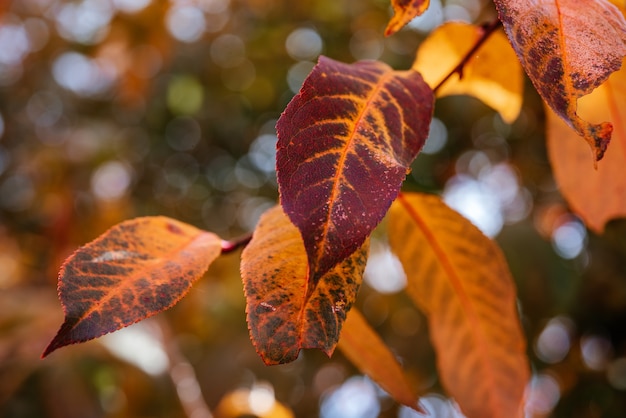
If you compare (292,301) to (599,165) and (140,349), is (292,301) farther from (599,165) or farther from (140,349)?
(140,349)

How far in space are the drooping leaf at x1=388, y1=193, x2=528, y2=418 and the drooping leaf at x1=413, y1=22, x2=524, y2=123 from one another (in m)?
0.14

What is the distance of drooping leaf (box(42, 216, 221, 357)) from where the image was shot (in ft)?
1.22

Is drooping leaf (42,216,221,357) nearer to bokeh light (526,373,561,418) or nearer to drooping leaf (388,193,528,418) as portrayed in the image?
drooping leaf (388,193,528,418)

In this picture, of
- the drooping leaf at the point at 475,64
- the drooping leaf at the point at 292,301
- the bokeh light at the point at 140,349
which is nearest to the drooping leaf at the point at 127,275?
the drooping leaf at the point at 292,301

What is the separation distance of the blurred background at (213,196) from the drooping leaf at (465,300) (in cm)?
26

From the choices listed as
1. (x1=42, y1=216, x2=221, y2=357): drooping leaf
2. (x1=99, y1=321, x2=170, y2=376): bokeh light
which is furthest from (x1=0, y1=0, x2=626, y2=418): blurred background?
(x1=42, y1=216, x2=221, y2=357): drooping leaf

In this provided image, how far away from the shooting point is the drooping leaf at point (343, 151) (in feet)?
1.00

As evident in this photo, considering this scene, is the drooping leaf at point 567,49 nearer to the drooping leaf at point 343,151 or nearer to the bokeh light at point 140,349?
the drooping leaf at point 343,151

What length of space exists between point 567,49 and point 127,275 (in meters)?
0.28

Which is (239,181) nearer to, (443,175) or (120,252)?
(443,175)

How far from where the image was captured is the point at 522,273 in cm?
119

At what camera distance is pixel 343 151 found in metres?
0.35

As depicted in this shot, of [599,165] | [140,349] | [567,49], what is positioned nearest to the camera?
[567,49]

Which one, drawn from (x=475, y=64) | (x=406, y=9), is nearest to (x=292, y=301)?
(x=406, y=9)
